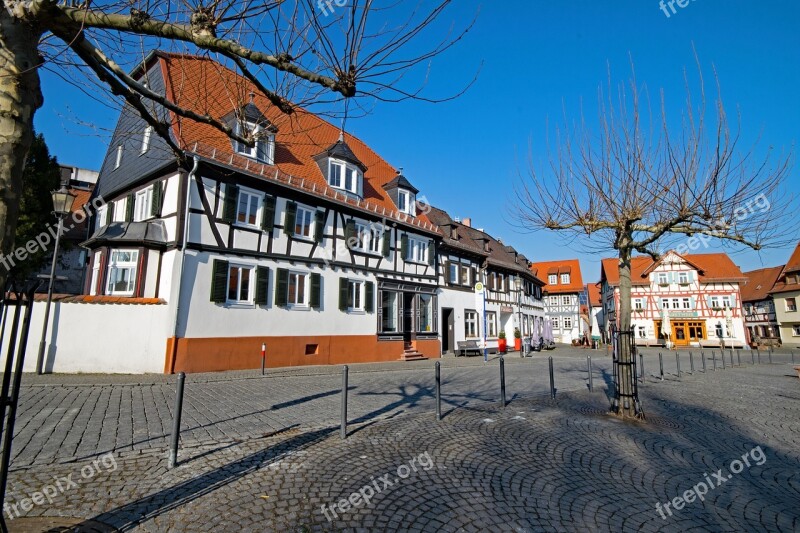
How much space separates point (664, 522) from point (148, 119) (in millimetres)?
5983

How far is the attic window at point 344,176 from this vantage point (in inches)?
795

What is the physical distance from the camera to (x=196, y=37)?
10.6 ft

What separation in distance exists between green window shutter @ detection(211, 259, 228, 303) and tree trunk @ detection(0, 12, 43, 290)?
41.5ft

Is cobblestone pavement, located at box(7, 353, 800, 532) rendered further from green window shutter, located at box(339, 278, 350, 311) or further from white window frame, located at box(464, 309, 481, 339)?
white window frame, located at box(464, 309, 481, 339)

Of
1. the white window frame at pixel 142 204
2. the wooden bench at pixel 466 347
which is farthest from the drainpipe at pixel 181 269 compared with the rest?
the wooden bench at pixel 466 347

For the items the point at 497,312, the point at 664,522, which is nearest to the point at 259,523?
the point at 664,522

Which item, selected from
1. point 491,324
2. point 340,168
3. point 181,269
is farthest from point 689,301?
point 181,269

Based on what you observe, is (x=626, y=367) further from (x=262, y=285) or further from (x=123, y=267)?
(x=123, y=267)

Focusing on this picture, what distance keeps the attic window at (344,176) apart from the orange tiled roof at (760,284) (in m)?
57.6

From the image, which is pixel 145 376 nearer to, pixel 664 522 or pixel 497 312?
pixel 664 522

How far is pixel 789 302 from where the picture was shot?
46.5 meters

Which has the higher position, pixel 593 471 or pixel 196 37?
pixel 196 37

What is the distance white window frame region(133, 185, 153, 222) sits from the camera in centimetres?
1567

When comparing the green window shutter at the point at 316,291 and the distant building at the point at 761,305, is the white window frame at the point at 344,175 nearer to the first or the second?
the green window shutter at the point at 316,291
